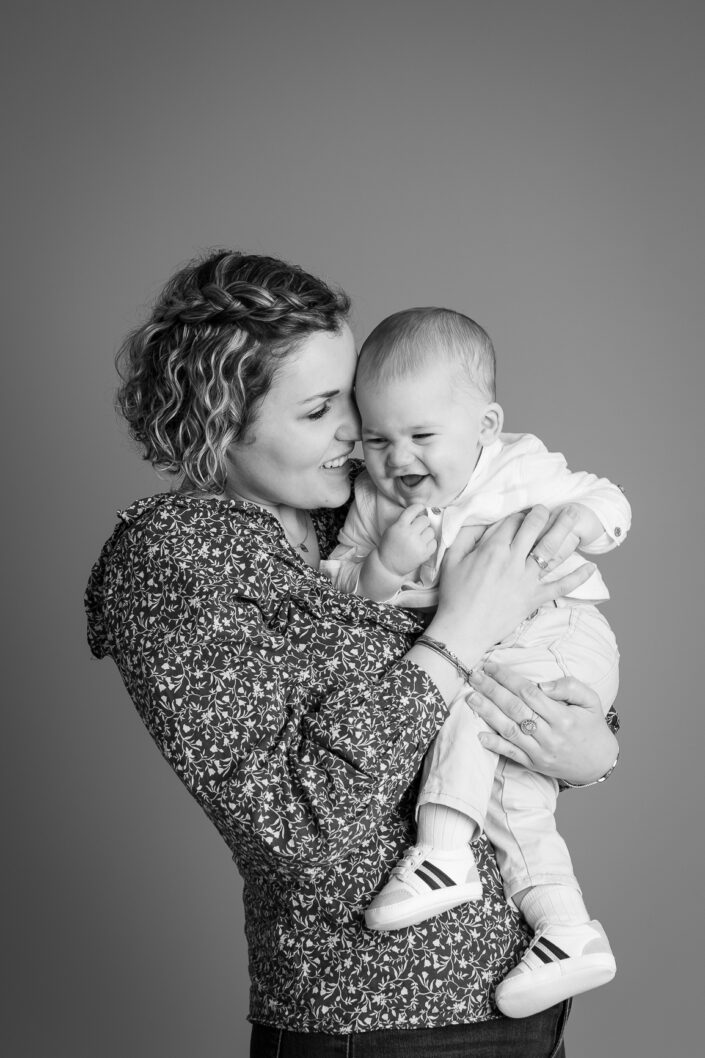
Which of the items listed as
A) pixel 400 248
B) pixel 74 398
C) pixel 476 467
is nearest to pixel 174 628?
pixel 476 467

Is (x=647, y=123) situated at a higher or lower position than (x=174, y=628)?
higher

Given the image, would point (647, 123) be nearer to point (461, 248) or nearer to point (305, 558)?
point (461, 248)

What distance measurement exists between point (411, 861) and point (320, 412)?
769 millimetres

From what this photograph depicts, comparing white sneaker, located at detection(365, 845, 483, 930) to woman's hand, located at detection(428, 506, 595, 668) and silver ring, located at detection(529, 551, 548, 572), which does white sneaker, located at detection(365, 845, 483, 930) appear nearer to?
woman's hand, located at detection(428, 506, 595, 668)

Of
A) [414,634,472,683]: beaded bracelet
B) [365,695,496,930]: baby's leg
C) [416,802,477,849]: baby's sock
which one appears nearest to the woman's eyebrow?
[414,634,472,683]: beaded bracelet

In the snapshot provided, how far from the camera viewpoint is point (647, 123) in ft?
12.1

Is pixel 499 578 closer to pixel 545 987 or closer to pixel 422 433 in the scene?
pixel 422 433

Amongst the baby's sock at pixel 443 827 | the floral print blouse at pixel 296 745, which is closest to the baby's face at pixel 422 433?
the floral print blouse at pixel 296 745

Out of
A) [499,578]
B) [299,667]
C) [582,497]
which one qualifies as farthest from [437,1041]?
[582,497]

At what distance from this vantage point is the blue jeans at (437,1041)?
1.86 metres

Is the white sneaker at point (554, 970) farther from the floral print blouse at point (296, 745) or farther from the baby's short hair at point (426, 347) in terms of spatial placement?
the baby's short hair at point (426, 347)

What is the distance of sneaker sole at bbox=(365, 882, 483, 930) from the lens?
1774 mm

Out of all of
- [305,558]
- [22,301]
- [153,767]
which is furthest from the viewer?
[153,767]

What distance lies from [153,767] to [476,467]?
1970mm
